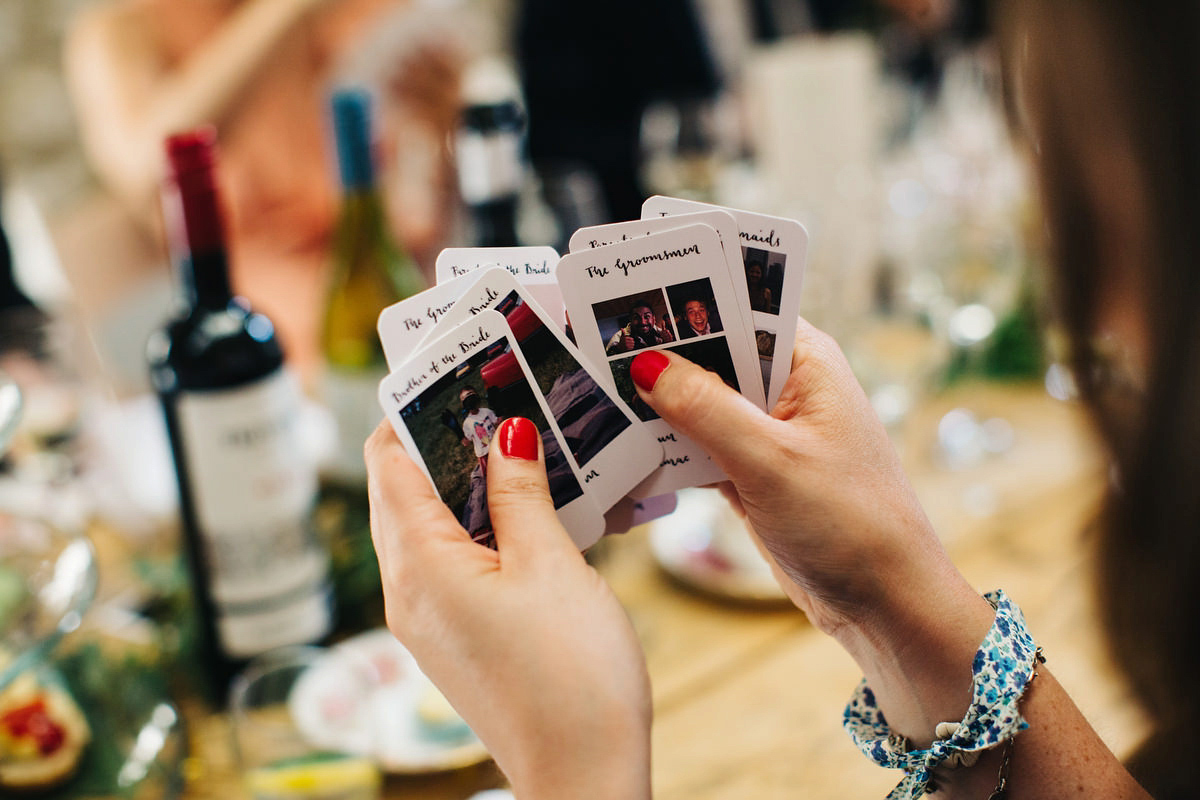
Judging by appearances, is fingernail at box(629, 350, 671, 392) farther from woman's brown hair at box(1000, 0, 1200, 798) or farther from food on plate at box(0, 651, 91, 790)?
food on plate at box(0, 651, 91, 790)

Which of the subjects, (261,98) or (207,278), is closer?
(207,278)

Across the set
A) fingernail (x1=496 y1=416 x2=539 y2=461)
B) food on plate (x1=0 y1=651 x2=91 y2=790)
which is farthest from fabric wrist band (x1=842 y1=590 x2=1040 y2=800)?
food on plate (x1=0 y1=651 x2=91 y2=790)

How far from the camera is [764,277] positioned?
24.8 inches

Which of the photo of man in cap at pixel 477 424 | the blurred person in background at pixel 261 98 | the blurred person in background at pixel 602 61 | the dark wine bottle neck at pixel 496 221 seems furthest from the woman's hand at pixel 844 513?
the blurred person in background at pixel 602 61

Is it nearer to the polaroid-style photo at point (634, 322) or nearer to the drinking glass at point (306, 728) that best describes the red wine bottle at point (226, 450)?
the drinking glass at point (306, 728)

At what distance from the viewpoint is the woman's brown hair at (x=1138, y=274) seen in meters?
0.46

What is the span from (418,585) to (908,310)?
1.15 meters

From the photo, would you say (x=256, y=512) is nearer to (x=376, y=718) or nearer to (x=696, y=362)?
(x=376, y=718)

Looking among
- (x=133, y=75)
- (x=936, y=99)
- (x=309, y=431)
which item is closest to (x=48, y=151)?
(x=133, y=75)

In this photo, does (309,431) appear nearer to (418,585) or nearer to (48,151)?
(418,585)

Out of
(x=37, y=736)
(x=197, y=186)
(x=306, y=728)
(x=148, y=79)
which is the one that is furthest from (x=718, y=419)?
(x=148, y=79)

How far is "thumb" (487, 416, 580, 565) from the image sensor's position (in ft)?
1.76

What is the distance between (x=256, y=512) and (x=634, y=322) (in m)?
0.56

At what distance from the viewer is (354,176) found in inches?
45.1
